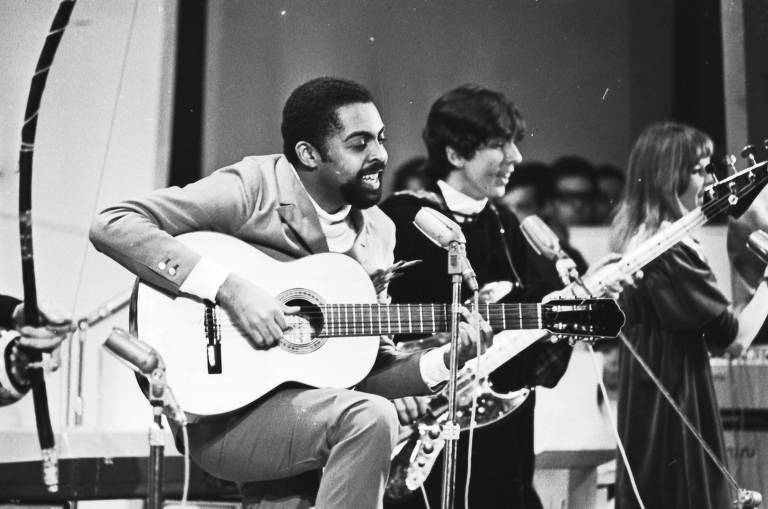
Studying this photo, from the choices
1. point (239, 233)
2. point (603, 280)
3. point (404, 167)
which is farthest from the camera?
point (404, 167)

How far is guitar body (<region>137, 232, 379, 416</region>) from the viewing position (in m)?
2.70

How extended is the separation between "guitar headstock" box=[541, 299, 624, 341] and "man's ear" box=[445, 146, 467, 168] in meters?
0.80

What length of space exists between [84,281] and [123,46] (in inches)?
32.7

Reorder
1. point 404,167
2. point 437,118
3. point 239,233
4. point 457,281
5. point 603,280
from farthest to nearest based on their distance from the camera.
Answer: point 404,167
point 437,118
point 603,280
point 239,233
point 457,281

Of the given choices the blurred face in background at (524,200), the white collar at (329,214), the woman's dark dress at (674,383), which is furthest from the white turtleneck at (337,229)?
the blurred face in background at (524,200)

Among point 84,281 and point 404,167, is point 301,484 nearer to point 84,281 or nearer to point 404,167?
point 84,281

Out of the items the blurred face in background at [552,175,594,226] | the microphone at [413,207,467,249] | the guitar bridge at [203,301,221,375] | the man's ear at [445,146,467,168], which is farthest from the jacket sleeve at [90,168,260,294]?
the blurred face in background at [552,175,594,226]

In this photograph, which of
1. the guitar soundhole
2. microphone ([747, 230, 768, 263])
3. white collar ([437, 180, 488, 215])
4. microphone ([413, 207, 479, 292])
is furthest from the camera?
microphone ([747, 230, 768, 263])

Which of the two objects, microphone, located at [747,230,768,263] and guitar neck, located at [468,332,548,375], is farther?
microphone, located at [747,230,768,263]

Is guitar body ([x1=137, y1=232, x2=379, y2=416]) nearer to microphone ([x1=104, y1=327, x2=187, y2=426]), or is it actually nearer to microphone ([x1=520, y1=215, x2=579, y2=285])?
microphone ([x1=104, y1=327, x2=187, y2=426])

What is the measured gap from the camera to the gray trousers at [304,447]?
8.34 feet

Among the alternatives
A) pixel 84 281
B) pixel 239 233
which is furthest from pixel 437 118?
pixel 84 281

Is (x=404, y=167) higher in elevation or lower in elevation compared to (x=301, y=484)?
higher

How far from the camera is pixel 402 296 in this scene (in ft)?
11.4
